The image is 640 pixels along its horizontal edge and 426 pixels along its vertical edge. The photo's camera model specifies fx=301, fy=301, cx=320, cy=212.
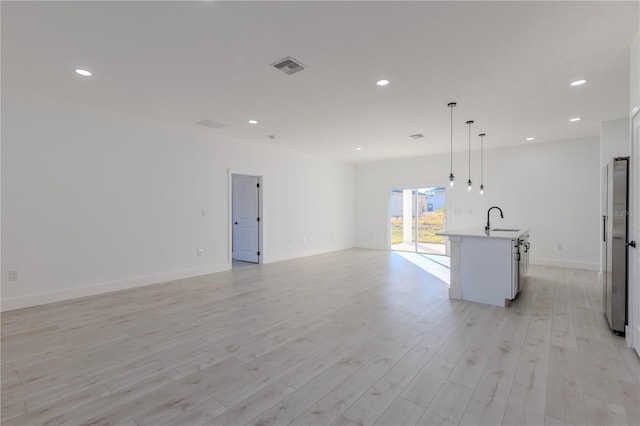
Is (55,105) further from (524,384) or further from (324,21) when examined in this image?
(524,384)

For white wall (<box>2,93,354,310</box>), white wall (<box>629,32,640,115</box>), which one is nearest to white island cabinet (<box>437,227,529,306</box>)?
white wall (<box>629,32,640,115</box>)

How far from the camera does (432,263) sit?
22.8 ft

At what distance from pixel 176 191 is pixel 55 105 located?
6.51 feet

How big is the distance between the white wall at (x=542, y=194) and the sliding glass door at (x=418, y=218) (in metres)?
0.53

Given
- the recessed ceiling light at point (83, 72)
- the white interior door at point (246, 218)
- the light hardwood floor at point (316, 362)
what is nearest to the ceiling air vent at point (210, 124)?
the recessed ceiling light at point (83, 72)

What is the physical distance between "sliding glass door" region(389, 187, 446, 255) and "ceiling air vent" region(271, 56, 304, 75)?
20.3 ft

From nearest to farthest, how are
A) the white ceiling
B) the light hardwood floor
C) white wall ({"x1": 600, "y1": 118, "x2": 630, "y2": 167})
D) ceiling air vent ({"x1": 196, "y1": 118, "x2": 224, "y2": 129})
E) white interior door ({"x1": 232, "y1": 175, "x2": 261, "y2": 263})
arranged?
the light hardwood floor
the white ceiling
white wall ({"x1": 600, "y1": 118, "x2": 630, "y2": 167})
ceiling air vent ({"x1": 196, "y1": 118, "x2": 224, "y2": 129})
white interior door ({"x1": 232, "y1": 175, "x2": 261, "y2": 263})

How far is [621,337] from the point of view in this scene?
2.88 m

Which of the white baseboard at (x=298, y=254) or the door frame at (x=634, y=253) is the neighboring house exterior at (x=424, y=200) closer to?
the white baseboard at (x=298, y=254)

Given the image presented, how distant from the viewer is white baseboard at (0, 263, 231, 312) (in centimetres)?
381

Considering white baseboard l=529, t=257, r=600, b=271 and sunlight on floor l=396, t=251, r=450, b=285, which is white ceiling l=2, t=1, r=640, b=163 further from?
white baseboard l=529, t=257, r=600, b=271

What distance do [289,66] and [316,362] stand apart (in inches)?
111

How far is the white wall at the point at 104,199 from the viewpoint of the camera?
3.86 metres

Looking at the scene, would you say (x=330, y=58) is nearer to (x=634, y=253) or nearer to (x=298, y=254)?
(x=634, y=253)
